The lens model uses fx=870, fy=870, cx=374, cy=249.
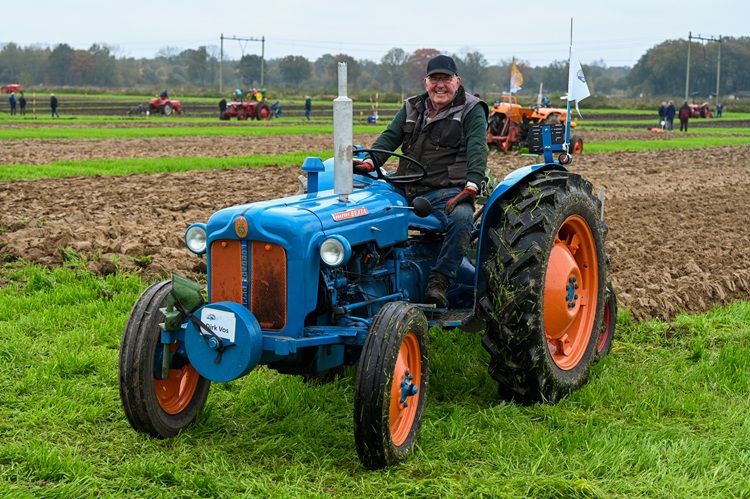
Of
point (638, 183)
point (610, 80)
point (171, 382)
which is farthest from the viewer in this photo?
point (610, 80)

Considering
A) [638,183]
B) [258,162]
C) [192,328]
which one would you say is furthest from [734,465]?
[258,162]

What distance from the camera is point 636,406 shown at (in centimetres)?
491

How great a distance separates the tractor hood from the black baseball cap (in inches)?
35.8

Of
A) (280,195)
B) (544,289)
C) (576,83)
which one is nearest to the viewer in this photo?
(544,289)

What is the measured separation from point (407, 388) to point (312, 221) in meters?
0.95

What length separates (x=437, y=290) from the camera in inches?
202

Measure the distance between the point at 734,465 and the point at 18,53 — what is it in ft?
389

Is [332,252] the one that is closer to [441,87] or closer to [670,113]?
[441,87]

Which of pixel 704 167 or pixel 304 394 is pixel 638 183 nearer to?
pixel 704 167

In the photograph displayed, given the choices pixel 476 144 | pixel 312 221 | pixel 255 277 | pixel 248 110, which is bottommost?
pixel 255 277

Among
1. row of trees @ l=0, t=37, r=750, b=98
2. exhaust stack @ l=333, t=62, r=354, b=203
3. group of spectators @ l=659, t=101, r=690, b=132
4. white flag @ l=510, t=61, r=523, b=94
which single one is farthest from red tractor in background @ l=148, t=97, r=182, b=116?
row of trees @ l=0, t=37, r=750, b=98

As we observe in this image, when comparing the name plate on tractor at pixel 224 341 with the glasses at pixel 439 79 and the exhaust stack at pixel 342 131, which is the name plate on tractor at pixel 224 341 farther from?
the glasses at pixel 439 79

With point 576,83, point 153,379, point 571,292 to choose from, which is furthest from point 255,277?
point 576,83

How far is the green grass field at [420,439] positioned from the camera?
384 centimetres
